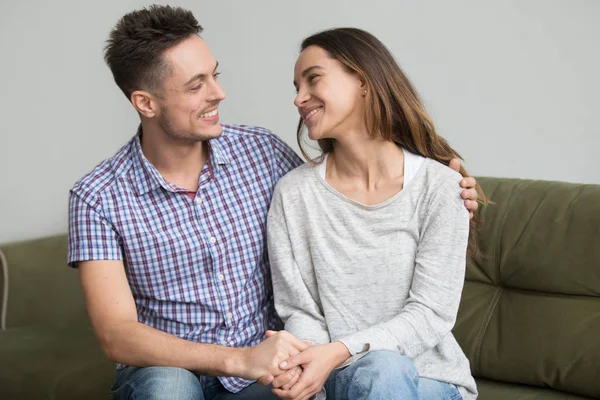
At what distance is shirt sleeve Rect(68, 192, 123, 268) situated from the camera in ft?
6.80

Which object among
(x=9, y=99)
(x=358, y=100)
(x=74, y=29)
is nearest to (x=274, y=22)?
(x=74, y=29)

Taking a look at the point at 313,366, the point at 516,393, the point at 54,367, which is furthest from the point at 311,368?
the point at 54,367

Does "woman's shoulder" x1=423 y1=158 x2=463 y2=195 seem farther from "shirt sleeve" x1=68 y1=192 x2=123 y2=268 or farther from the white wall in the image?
the white wall

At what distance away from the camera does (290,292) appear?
6.89 ft

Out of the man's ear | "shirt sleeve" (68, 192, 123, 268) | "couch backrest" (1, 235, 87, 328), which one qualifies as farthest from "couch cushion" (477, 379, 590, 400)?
"couch backrest" (1, 235, 87, 328)

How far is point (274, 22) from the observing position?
11.3 feet

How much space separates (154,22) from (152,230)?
1.74 feet

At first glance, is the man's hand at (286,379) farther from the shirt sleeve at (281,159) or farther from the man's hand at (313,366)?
the shirt sleeve at (281,159)

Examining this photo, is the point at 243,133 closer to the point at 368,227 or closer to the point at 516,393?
the point at 368,227

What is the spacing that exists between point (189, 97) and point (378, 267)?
25.7 inches

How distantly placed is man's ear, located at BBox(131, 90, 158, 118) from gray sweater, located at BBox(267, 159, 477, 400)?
15.5 inches

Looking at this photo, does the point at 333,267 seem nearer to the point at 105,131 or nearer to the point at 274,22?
the point at 274,22

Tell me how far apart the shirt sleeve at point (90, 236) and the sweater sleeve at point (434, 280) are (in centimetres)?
61

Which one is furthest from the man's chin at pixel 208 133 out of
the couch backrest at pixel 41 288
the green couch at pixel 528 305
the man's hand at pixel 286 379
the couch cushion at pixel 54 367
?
the couch backrest at pixel 41 288
